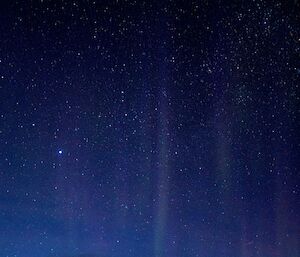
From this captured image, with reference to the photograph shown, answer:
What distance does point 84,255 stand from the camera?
56.7 meters

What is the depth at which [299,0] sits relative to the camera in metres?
1.87

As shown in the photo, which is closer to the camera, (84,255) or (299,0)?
(299,0)

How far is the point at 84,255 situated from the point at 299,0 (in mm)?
69511
